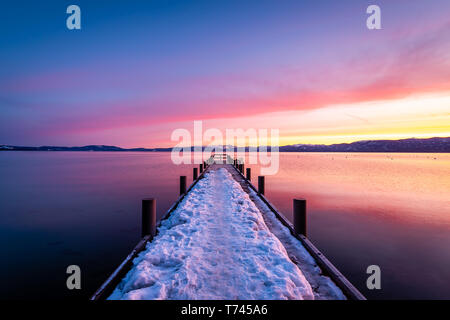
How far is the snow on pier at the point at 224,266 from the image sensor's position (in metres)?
3.59

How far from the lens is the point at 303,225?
19.6 feet

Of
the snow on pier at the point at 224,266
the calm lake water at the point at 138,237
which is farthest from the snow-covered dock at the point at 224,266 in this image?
the calm lake water at the point at 138,237

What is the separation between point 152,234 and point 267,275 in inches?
136

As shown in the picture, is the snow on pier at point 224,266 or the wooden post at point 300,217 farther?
the wooden post at point 300,217

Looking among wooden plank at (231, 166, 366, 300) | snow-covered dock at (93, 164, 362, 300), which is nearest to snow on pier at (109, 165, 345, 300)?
snow-covered dock at (93, 164, 362, 300)

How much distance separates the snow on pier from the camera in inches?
141

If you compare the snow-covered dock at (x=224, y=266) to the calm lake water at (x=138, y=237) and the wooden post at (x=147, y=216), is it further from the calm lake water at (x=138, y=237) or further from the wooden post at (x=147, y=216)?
the calm lake water at (x=138, y=237)

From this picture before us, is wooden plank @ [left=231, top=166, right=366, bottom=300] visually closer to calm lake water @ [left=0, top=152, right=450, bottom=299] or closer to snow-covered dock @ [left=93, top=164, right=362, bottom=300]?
snow-covered dock @ [left=93, top=164, right=362, bottom=300]

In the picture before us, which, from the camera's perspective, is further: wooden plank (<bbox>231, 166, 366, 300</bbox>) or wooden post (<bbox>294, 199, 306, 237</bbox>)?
wooden post (<bbox>294, 199, 306, 237</bbox>)

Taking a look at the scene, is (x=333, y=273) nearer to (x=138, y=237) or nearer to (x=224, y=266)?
(x=224, y=266)

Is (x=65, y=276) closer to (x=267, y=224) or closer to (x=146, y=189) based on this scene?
(x=267, y=224)

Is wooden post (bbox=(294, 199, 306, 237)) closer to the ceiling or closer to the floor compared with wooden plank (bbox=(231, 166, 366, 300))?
closer to the ceiling
